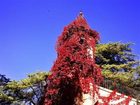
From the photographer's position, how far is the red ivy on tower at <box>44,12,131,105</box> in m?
13.6

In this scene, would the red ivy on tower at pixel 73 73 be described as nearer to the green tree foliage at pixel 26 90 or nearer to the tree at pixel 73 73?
the tree at pixel 73 73

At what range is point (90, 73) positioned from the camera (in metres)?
14.0

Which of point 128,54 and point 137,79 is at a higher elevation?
point 128,54

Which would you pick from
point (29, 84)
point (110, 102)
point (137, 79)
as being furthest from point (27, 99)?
point (137, 79)

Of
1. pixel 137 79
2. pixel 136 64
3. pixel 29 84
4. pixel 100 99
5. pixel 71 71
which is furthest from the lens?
pixel 136 64

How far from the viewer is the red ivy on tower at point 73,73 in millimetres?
13586

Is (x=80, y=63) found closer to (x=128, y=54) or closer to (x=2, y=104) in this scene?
(x=2, y=104)

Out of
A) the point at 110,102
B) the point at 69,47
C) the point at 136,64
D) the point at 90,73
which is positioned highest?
the point at 136,64

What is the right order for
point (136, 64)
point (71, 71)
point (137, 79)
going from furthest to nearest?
point (136, 64)
point (137, 79)
point (71, 71)

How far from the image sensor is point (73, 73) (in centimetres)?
1349

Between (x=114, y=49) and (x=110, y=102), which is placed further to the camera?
(x=114, y=49)

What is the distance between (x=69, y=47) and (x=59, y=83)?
1.63 metres

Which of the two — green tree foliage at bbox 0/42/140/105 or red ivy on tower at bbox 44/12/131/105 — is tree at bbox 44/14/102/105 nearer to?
red ivy on tower at bbox 44/12/131/105

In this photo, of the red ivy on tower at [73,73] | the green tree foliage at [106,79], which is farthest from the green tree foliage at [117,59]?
the red ivy on tower at [73,73]
